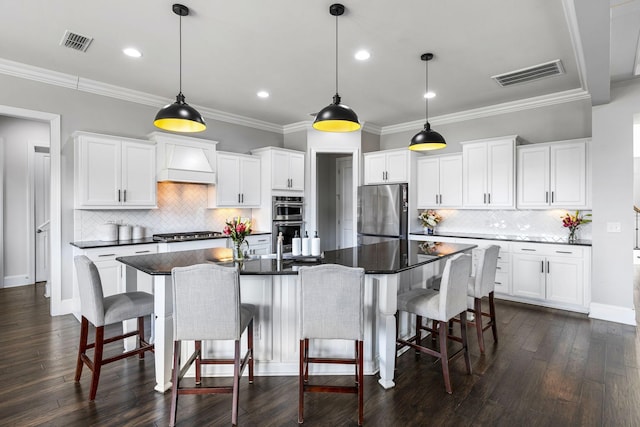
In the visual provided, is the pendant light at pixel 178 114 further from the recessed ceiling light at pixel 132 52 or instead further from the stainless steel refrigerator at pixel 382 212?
the stainless steel refrigerator at pixel 382 212

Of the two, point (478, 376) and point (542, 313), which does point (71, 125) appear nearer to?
point (478, 376)

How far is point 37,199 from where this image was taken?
5949 millimetres

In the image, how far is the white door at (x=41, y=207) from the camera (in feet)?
19.4

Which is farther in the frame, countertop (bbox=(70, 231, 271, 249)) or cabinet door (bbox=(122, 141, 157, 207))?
cabinet door (bbox=(122, 141, 157, 207))

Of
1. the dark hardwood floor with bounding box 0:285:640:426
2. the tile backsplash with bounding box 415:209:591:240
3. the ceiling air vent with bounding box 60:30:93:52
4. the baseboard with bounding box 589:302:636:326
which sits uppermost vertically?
the ceiling air vent with bounding box 60:30:93:52

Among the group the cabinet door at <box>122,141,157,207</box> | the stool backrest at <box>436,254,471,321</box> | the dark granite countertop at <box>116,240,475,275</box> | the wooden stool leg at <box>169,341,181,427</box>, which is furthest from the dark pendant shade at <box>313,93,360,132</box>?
the cabinet door at <box>122,141,157,207</box>

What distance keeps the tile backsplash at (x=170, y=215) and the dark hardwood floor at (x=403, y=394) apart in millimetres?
1538

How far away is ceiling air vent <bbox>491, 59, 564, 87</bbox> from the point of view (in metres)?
3.89

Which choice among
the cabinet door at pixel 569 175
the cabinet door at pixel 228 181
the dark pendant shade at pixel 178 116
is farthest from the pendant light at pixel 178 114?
the cabinet door at pixel 569 175

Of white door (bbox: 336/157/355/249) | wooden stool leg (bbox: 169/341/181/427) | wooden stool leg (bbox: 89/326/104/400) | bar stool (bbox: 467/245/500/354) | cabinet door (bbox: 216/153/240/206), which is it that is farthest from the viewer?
white door (bbox: 336/157/355/249)

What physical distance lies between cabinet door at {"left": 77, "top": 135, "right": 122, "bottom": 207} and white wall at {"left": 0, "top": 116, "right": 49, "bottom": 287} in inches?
99.4

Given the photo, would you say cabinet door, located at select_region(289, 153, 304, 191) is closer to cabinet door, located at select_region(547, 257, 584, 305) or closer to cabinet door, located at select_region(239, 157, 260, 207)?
cabinet door, located at select_region(239, 157, 260, 207)

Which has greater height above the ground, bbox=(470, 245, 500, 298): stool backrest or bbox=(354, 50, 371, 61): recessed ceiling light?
bbox=(354, 50, 371, 61): recessed ceiling light

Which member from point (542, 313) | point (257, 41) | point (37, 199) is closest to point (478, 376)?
point (542, 313)
